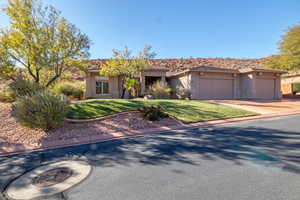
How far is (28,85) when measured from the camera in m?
8.56

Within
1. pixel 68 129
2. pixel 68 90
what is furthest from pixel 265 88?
pixel 68 90

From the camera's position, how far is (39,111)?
17.9ft

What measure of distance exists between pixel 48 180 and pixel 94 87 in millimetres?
14994

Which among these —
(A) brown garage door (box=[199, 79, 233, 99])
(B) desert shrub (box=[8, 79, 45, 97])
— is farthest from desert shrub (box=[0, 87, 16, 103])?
(A) brown garage door (box=[199, 79, 233, 99])

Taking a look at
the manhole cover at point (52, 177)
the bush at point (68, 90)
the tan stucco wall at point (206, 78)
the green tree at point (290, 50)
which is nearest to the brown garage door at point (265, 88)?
the tan stucco wall at point (206, 78)

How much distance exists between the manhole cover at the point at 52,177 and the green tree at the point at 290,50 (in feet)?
Result: 87.8

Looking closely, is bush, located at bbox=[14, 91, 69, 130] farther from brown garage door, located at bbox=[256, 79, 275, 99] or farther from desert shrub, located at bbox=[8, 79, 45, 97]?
brown garage door, located at bbox=[256, 79, 275, 99]

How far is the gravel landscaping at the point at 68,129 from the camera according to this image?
17.0ft

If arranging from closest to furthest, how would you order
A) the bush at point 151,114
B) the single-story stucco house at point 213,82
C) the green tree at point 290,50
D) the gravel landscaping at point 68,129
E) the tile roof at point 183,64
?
the gravel landscaping at point 68,129
the bush at point 151,114
the single-story stucco house at point 213,82
the green tree at point 290,50
the tile roof at point 183,64

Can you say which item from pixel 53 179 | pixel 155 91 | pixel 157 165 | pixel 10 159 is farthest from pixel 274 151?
pixel 155 91

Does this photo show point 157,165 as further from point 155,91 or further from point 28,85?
point 155,91

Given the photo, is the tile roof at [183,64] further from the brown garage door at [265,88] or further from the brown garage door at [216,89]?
the brown garage door at [216,89]

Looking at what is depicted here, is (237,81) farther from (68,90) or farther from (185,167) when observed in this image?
(68,90)

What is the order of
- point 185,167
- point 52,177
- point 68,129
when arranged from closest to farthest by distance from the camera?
point 52,177 → point 185,167 → point 68,129
